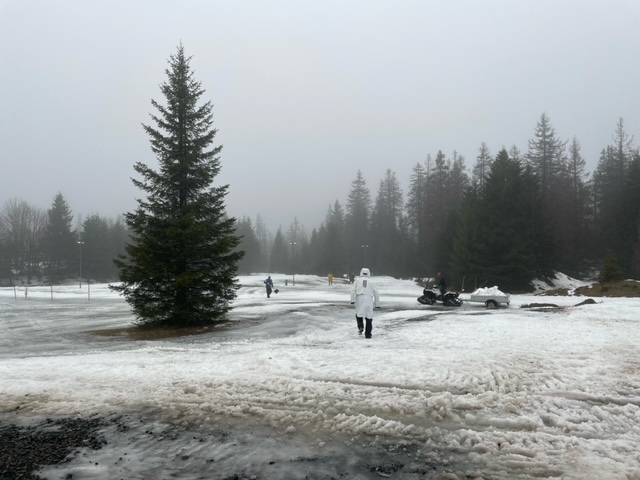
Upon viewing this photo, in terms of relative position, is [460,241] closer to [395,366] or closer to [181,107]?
[181,107]

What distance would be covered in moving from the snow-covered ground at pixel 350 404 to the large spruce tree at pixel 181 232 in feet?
14.8

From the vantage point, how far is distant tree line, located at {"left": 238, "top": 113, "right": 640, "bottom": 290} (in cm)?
3938

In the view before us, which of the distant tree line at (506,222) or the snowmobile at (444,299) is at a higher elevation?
the distant tree line at (506,222)

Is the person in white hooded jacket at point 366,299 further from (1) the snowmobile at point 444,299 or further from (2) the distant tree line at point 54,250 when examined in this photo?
(2) the distant tree line at point 54,250

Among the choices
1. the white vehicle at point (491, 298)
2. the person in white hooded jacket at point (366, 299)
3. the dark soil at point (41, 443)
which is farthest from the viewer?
the white vehicle at point (491, 298)

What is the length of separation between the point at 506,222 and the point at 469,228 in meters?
3.26

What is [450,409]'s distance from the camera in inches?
218

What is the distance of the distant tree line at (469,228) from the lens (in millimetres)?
40000

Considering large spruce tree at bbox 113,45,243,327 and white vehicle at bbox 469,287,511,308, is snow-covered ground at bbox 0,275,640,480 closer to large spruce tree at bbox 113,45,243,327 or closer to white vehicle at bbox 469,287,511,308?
large spruce tree at bbox 113,45,243,327

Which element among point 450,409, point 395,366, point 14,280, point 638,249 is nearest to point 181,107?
point 395,366

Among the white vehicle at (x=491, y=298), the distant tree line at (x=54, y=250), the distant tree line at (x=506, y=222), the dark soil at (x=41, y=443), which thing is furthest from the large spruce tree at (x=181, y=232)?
the distant tree line at (x=54, y=250)

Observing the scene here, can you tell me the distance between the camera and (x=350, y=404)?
228 inches

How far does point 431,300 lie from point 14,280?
289 ft

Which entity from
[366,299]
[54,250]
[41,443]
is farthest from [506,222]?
[54,250]
